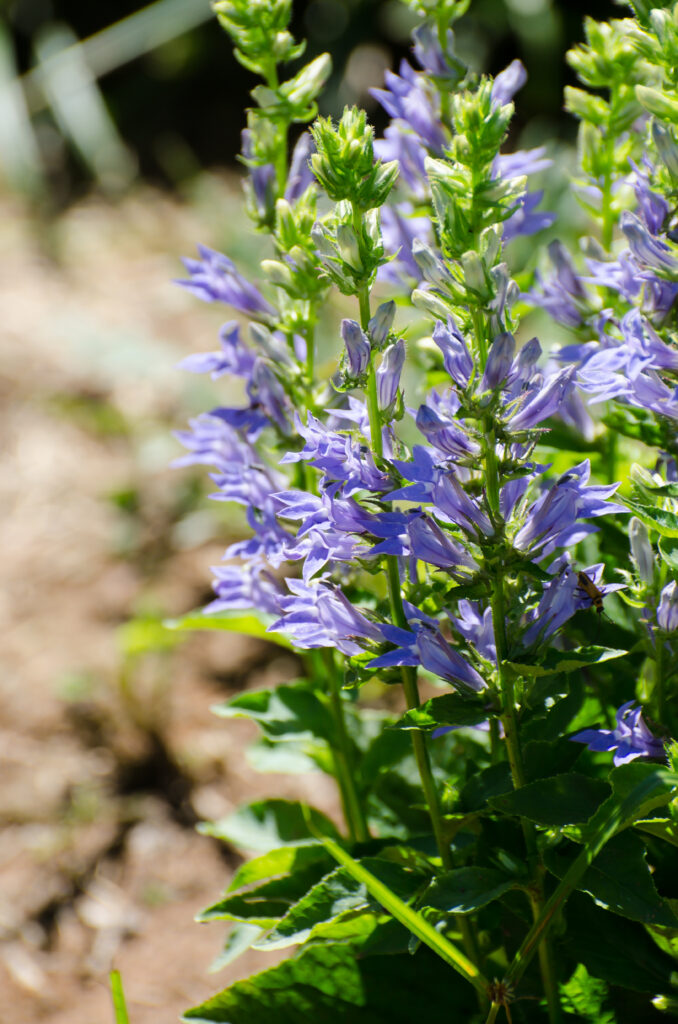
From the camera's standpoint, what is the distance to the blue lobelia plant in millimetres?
1083

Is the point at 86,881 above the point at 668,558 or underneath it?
underneath

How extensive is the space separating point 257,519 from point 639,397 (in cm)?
53

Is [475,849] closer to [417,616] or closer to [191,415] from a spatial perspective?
[417,616]

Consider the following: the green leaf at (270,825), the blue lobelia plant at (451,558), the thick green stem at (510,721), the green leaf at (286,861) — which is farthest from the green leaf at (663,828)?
the green leaf at (270,825)

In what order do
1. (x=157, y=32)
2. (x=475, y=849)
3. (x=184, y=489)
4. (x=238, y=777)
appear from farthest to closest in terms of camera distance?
(x=157, y=32), (x=184, y=489), (x=238, y=777), (x=475, y=849)

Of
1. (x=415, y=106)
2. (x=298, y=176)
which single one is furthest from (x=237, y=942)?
(x=415, y=106)

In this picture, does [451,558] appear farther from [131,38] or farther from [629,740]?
[131,38]

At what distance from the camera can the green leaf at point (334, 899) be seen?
1.31 m

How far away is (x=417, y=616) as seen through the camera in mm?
1187

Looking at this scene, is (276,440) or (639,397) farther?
(276,440)

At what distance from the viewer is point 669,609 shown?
1258mm

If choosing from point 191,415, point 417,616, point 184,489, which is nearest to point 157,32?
point 191,415

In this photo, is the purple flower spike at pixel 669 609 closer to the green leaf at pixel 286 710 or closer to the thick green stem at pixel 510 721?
the thick green stem at pixel 510 721

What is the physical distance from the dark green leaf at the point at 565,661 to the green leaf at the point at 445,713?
0.08 metres
